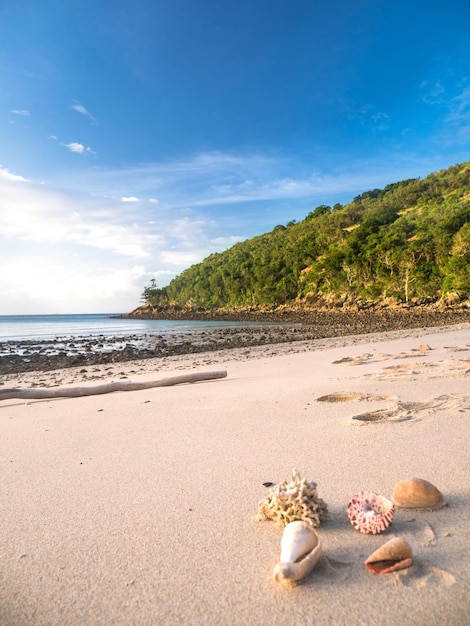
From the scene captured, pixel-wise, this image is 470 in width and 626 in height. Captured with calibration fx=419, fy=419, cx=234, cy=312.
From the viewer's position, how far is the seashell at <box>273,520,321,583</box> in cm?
144

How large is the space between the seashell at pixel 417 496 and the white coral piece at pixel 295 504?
36cm

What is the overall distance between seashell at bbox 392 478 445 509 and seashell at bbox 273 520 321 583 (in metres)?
0.59

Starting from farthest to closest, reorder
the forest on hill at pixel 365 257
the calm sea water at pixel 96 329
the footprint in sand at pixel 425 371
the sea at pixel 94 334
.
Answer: the forest on hill at pixel 365 257, the calm sea water at pixel 96 329, the sea at pixel 94 334, the footprint in sand at pixel 425 371

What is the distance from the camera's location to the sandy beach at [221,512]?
140 cm

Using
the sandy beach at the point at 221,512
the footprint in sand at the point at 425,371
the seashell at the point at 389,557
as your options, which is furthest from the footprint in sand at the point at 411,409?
the seashell at the point at 389,557

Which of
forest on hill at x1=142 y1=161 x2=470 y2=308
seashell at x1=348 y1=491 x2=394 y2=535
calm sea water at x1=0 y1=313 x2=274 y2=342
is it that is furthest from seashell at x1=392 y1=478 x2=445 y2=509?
forest on hill at x1=142 y1=161 x2=470 y2=308

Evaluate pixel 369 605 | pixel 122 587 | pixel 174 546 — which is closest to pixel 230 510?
pixel 174 546

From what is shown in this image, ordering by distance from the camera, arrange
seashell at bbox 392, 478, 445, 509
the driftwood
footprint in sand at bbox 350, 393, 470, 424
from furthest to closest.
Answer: the driftwood
footprint in sand at bbox 350, 393, 470, 424
seashell at bbox 392, 478, 445, 509

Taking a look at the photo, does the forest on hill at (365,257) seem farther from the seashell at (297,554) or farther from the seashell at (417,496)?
the seashell at (297,554)

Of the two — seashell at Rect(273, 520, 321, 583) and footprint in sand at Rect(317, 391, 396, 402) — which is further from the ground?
seashell at Rect(273, 520, 321, 583)

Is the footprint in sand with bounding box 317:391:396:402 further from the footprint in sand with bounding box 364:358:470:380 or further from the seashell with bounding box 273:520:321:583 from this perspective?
the seashell with bounding box 273:520:321:583

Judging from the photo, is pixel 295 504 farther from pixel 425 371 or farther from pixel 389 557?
pixel 425 371

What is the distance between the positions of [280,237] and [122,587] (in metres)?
114

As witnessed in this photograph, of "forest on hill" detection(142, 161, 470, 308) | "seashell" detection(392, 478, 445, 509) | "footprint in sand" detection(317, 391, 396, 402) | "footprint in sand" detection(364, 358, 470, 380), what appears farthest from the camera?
"forest on hill" detection(142, 161, 470, 308)
